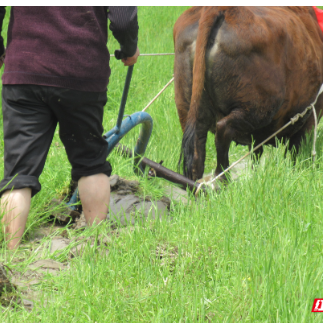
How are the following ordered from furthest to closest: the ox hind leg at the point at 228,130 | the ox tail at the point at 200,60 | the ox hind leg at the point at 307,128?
the ox hind leg at the point at 307,128 < the ox hind leg at the point at 228,130 < the ox tail at the point at 200,60

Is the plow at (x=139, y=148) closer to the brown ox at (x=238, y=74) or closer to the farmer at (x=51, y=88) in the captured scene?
the brown ox at (x=238, y=74)

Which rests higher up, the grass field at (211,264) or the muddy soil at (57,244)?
the grass field at (211,264)

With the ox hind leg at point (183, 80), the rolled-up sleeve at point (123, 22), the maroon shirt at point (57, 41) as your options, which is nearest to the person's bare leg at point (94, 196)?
the maroon shirt at point (57, 41)

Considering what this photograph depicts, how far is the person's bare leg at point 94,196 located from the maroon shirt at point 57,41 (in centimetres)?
54

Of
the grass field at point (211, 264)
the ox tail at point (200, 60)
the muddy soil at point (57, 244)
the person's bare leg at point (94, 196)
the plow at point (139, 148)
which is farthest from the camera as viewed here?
the ox tail at point (200, 60)

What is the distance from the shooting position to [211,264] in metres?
2.03

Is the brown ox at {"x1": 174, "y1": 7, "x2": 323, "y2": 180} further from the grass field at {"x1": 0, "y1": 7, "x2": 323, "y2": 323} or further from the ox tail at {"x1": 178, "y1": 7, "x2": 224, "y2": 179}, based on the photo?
the grass field at {"x1": 0, "y1": 7, "x2": 323, "y2": 323}

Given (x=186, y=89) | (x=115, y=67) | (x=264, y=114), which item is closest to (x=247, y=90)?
(x=264, y=114)

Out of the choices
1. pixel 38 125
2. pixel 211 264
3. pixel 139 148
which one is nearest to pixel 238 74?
pixel 139 148

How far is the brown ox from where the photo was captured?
3146 mm

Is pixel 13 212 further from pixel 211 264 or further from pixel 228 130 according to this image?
pixel 228 130

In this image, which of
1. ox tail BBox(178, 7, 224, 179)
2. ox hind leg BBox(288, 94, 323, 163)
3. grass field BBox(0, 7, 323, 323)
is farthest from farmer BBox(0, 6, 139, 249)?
ox hind leg BBox(288, 94, 323, 163)

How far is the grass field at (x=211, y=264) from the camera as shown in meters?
1.69

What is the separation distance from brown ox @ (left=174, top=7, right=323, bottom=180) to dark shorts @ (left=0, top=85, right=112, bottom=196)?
109 cm
